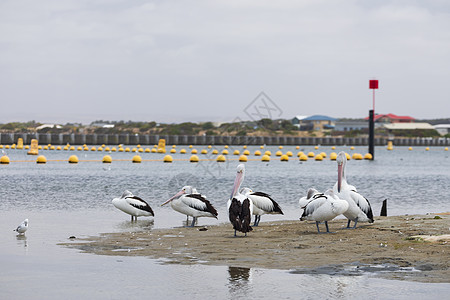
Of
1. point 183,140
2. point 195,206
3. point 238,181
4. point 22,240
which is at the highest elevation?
point 238,181

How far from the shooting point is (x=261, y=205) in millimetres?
17422

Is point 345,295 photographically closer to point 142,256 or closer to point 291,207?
point 142,256

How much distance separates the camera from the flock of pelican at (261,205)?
1459 centimetres

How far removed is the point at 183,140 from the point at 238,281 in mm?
134501

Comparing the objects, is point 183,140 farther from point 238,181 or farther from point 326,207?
point 326,207

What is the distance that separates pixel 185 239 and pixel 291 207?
955cm

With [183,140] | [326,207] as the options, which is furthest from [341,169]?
[183,140]

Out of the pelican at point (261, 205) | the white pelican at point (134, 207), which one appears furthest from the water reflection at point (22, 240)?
the pelican at point (261, 205)

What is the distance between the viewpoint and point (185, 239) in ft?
47.6

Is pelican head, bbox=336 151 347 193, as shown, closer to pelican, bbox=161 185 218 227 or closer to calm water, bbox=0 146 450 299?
pelican, bbox=161 185 218 227

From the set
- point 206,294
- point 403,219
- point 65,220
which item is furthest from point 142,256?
point 403,219

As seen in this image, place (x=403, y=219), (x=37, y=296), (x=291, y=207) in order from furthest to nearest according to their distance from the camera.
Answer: (x=291, y=207) < (x=403, y=219) < (x=37, y=296)

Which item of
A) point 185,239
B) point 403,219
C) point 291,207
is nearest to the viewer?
point 185,239

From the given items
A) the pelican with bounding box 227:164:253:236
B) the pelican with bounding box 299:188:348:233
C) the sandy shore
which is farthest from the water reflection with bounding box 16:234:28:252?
the pelican with bounding box 299:188:348:233
